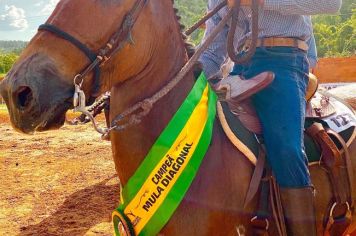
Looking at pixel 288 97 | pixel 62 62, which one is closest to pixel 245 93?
pixel 288 97

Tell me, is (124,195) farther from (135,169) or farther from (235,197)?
(235,197)

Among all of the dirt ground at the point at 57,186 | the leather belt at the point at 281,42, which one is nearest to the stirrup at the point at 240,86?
the leather belt at the point at 281,42

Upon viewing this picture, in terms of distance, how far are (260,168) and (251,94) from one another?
1.46 ft

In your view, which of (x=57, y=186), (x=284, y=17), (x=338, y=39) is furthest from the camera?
(x=338, y=39)

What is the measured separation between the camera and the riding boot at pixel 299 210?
2.60 metres

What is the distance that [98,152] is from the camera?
9.97 m

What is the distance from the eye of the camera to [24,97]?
1979mm

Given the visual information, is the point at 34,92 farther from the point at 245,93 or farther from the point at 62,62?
the point at 245,93

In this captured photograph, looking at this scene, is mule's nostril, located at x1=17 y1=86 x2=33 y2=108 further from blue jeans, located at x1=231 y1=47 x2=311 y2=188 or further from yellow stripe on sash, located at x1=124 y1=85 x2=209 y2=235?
blue jeans, located at x1=231 y1=47 x2=311 y2=188

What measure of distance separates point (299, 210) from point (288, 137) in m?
0.45

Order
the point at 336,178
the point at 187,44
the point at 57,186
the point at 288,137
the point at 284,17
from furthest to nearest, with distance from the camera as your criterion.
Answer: the point at 57,186 → the point at 336,178 → the point at 284,17 → the point at 187,44 → the point at 288,137

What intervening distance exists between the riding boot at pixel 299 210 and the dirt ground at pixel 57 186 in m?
→ 3.41

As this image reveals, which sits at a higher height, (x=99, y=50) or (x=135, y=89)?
(x=99, y=50)

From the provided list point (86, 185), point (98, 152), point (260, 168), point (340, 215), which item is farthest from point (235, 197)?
point (98, 152)
